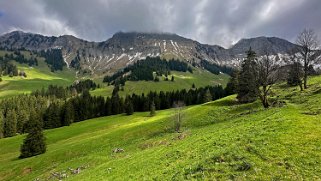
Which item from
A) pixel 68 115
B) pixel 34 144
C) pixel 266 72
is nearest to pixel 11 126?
pixel 68 115

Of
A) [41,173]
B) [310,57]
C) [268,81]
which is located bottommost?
[41,173]

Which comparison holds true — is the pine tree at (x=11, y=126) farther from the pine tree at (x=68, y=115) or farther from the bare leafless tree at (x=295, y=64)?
the bare leafless tree at (x=295, y=64)

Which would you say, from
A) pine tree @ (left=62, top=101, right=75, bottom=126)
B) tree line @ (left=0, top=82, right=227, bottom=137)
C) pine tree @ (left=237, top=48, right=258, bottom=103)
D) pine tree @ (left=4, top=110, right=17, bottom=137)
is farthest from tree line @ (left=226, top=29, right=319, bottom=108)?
pine tree @ (left=4, top=110, right=17, bottom=137)

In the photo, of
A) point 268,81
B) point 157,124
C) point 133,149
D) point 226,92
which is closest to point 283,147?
point 133,149

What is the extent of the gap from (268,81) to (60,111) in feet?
344

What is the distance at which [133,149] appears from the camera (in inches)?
1932

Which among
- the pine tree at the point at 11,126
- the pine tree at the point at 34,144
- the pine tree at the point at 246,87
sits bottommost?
the pine tree at the point at 11,126

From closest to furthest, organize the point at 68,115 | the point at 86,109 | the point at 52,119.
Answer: the point at 68,115
the point at 52,119
the point at 86,109

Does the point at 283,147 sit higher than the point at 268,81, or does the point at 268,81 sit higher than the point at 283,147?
the point at 268,81

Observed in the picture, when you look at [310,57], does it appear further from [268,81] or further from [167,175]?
[167,175]

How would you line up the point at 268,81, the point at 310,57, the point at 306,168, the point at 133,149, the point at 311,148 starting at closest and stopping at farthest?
1. the point at 306,168
2. the point at 311,148
3. the point at 133,149
4. the point at 268,81
5. the point at 310,57

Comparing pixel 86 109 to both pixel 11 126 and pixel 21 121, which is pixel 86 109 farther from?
pixel 11 126

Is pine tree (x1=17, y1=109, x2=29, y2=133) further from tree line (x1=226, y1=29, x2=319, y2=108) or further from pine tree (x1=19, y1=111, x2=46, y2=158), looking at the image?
tree line (x1=226, y1=29, x2=319, y2=108)

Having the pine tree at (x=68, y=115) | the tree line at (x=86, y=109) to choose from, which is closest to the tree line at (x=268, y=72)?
the tree line at (x=86, y=109)
